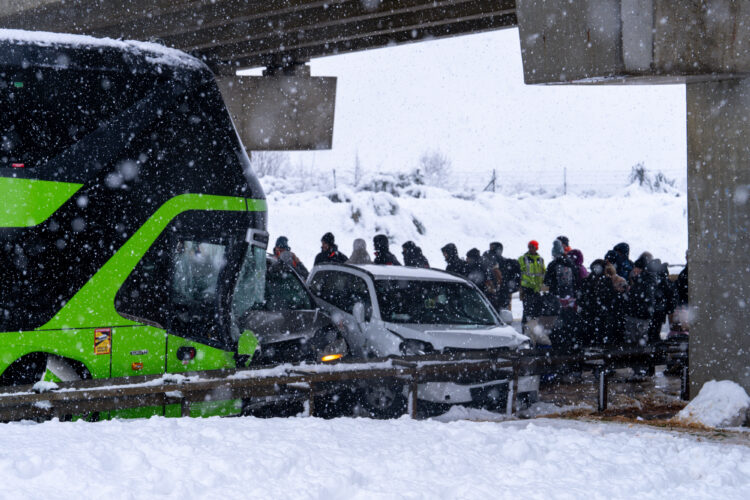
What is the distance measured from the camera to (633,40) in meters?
9.05

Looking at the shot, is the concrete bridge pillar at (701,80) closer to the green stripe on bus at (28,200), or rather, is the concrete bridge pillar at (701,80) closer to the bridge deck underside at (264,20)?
the green stripe on bus at (28,200)

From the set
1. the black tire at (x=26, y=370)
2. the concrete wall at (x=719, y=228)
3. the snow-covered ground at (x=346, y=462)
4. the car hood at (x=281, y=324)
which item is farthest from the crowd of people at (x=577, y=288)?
the black tire at (x=26, y=370)

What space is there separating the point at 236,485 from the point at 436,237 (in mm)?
49464

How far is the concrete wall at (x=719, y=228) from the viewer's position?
32.2ft

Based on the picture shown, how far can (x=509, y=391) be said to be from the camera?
9992mm

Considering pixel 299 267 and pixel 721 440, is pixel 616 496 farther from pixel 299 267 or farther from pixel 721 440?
pixel 299 267

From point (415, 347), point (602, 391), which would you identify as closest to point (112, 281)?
point (415, 347)

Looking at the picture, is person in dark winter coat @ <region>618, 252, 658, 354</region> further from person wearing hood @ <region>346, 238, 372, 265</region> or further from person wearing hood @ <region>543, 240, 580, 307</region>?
person wearing hood @ <region>346, 238, 372, 265</region>

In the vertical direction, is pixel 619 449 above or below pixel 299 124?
below

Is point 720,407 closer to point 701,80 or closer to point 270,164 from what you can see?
point 701,80

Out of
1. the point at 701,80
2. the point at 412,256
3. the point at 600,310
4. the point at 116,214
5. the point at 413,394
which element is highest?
the point at 701,80

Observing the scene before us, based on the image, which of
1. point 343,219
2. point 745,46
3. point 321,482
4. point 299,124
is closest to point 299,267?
point 299,124

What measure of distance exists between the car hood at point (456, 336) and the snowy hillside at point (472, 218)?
3491 centimetres

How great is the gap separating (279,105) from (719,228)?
12.8 m
